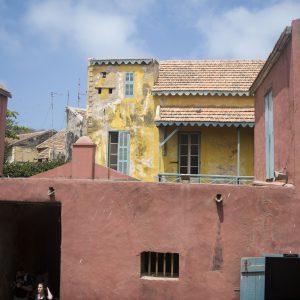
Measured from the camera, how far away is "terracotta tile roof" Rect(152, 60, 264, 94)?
1728cm

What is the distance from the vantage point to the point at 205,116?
53.5ft

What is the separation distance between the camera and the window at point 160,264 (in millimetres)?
9062

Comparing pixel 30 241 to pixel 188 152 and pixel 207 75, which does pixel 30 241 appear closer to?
pixel 188 152

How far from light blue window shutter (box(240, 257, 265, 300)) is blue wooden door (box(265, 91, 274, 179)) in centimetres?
261

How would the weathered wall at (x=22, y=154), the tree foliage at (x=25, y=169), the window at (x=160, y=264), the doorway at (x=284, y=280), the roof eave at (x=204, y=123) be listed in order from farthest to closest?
1. the weathered wall at (x=22, y=154)
2. the tree foliage at (x=25, y=169)
3. the roof eave at (x=204, y=123)
4. the doorway at (x=284, y=280)
5. the window at (x=160, y=264)

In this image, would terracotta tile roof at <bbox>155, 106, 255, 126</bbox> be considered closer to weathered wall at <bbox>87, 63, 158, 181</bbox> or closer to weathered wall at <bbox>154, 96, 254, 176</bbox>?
weathered wall at <bbox>154, 96, 254, 176</bbox>

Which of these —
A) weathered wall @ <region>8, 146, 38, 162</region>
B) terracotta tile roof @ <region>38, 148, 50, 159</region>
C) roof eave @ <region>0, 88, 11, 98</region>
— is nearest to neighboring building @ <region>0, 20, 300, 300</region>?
roof eave @ <region>0, 88, 11, 98</region>

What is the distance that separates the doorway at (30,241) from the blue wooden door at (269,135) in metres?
5.05

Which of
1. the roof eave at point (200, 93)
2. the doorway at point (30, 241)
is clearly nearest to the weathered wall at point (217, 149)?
the roof eave at point (200, 93)

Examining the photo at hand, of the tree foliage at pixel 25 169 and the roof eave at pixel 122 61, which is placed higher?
the roof eave at pixel 122 61

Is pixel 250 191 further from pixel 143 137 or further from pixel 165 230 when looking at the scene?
pixel 143 137

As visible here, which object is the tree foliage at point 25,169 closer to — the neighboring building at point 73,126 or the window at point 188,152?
the neighboring building at point 73,126

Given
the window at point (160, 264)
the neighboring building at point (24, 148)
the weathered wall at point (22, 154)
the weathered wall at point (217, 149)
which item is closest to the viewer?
the window at point (160, 264)

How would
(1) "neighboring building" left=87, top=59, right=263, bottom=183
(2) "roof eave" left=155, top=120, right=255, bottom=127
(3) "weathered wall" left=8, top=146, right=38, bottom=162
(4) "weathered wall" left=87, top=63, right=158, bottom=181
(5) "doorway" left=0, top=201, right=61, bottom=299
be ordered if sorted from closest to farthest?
(5) "doorway" left=0, top=201, right=61, bottom=299 → (2) "roof eave" left=155, top=120, right=255, bottom=127 → (1) "neighboring building" left=87, top=59, right=263, bottom=183 → (4) "weathered wall" left=87, top=63, right=158, bottom=181 → (3) "weathered wall" left=8, top=146, right=38, bottom=162
